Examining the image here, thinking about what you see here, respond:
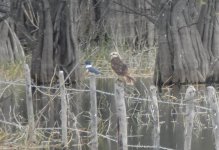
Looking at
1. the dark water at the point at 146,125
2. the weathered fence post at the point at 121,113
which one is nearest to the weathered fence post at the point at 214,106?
the weathered fence post at the point at 121,113

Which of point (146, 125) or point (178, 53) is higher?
point (178, 53)

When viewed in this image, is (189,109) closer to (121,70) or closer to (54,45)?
(121,70)

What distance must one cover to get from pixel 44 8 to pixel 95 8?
11030mm

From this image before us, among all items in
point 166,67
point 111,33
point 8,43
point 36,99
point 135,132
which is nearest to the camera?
point 135,132

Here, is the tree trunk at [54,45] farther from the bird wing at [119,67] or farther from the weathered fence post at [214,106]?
the weathered fence post at [214,106]

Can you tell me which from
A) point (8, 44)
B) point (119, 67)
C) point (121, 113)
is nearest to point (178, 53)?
point (8, 44)

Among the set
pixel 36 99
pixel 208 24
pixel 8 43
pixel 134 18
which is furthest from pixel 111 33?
pixel 36 99

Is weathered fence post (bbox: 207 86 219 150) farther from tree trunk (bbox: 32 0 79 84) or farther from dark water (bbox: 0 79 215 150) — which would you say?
tree trunk (bbox: 32 0 79 84)

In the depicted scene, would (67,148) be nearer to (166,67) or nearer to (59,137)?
(59,137)

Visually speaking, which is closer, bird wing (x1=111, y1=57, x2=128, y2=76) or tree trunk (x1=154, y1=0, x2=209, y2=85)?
bird wing (x1=111, y1=57, x2=128, y2=76)

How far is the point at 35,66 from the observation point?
25.3 meters

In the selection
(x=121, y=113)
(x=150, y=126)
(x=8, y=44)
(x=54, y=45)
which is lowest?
(x=150, y=126)

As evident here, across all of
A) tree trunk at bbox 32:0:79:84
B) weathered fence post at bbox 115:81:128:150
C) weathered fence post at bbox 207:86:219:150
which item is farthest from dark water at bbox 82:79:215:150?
tree trunk at bbox 32:0:79:84

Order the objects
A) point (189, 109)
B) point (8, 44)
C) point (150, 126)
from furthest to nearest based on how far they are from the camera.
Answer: point (8, 44), point (150, 126), point (189, 109)
